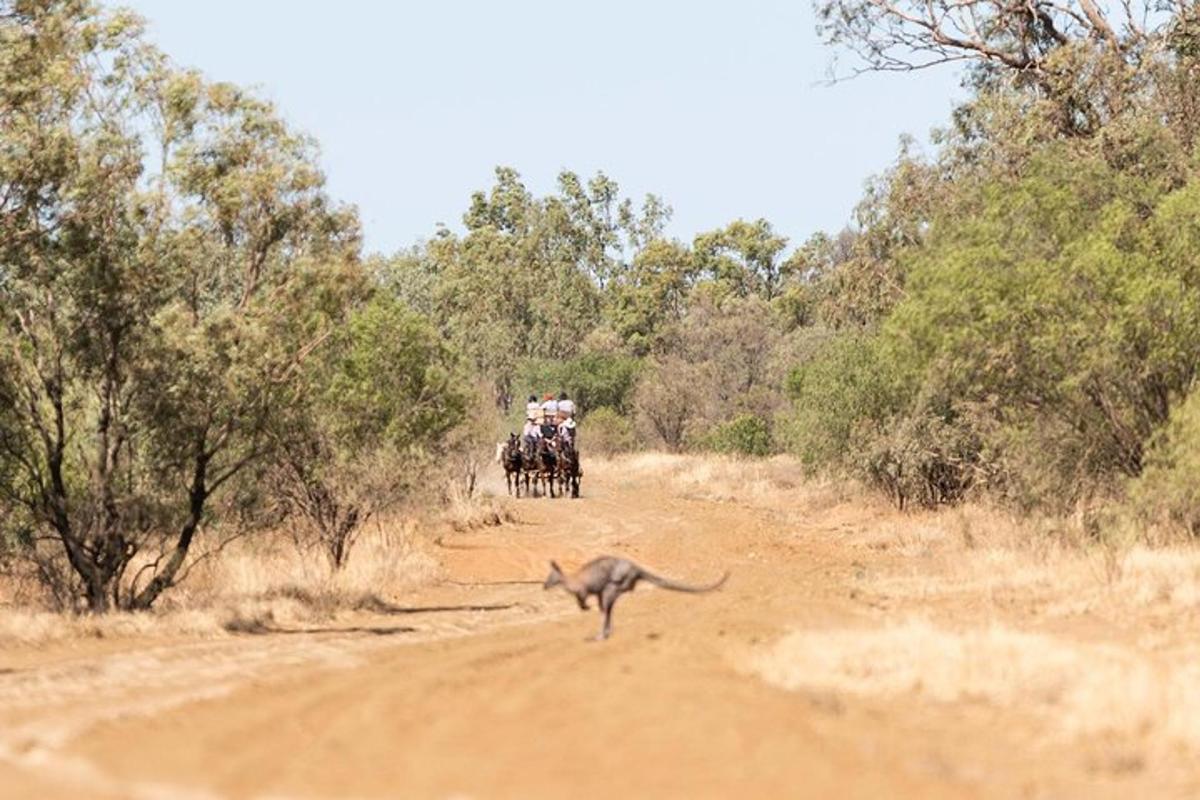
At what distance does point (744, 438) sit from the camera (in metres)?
62.3

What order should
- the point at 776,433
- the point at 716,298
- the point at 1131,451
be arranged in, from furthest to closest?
the point at 716,298 < the point at 776,433 < the point at 1131,451

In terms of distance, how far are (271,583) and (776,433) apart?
1074 inches

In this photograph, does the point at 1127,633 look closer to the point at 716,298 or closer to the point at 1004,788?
the point at 1004,788

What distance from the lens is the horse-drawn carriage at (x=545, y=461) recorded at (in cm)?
4291

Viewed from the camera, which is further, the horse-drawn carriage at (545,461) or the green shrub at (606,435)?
the green shrub at (606,435)

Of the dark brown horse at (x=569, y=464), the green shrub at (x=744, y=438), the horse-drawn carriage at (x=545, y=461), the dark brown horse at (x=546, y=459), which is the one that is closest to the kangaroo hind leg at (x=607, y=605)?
the horse-drawn carriage at (x=545, y=461)

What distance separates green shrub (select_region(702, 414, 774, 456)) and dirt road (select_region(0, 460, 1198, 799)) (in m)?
42.2

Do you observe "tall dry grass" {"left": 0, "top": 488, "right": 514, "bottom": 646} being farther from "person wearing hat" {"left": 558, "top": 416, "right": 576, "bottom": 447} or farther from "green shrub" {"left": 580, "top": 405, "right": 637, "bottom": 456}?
"green shrub" {"left": 580, "top": 405, "right": 637, "bottom": 456}

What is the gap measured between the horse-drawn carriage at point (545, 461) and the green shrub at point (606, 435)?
25876 mm

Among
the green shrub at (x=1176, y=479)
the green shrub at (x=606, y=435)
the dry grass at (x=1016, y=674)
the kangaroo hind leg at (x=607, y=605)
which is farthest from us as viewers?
the green shrub at (x=606, y=435)

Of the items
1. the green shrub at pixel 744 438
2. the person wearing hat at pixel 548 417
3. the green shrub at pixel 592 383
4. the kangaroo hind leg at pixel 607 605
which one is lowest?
the kangaroo hind leg at pixel 607 605

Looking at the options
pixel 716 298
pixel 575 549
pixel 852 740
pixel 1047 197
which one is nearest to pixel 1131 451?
pixel 1047 197

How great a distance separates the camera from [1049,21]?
133ft

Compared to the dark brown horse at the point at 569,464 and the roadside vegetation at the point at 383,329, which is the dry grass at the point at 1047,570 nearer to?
the roadside vegetation at the point at 383,329
